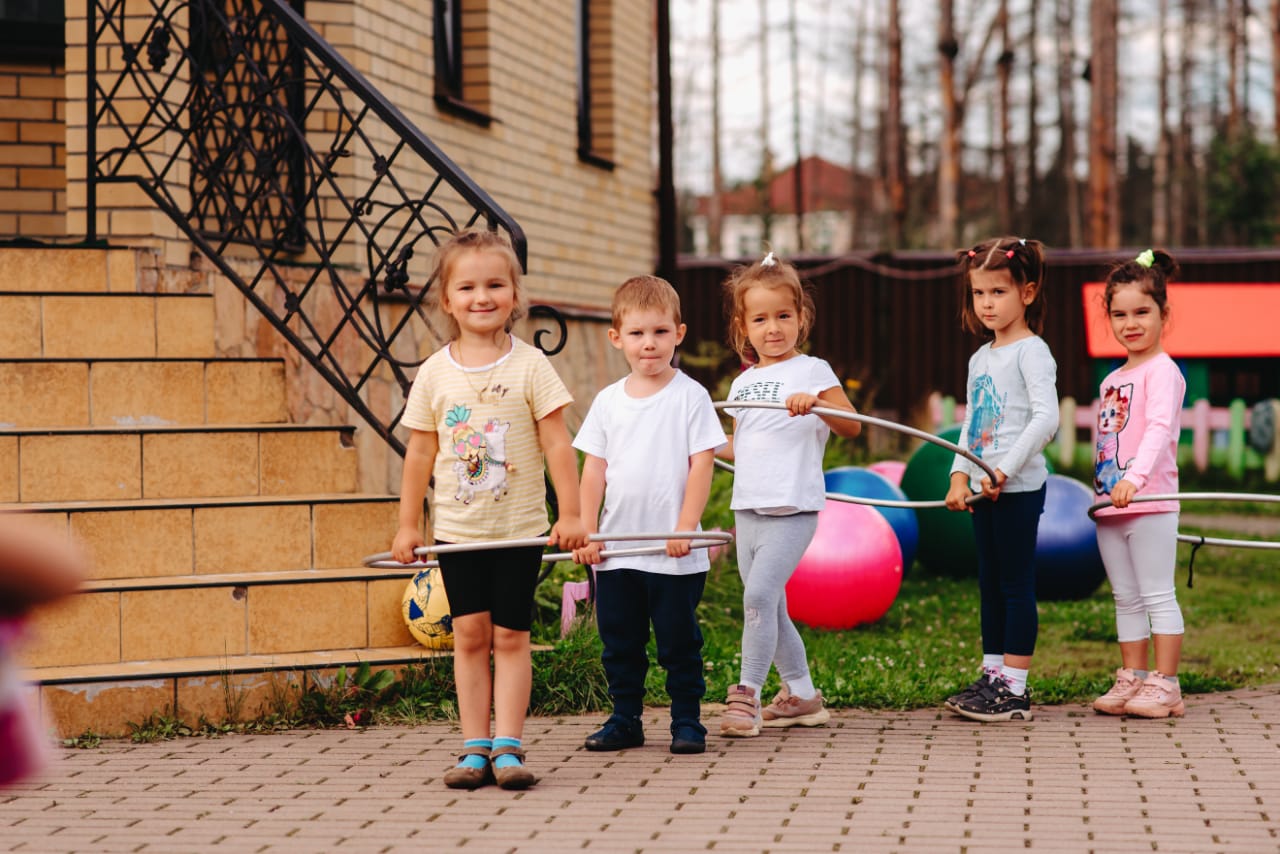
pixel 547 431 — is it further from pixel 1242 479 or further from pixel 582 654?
pixel 1242 479

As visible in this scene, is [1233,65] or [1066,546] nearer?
[1066,546]

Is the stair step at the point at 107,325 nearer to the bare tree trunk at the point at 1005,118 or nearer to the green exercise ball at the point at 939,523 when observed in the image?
the green exercise ball at the point at 939,523

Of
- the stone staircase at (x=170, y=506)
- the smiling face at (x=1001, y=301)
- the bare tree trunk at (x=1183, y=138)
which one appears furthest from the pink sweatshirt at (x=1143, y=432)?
the bare tree trunk at (x=1183, y=138)

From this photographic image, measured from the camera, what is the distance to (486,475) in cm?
485

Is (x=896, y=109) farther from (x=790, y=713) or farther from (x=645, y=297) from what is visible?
(x=645, y=297)

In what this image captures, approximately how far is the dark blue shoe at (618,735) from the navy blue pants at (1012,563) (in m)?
1.41

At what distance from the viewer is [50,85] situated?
29.7 ft

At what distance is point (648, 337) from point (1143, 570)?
2221 mm

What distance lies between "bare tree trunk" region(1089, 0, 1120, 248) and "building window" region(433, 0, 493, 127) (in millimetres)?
19537

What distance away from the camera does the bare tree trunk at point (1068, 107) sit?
46.5 meters

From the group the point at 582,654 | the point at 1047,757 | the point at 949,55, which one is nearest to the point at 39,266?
the point at 582,654

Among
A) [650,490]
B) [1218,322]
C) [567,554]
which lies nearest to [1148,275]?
[650,490]

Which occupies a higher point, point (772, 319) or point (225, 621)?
point (772, 319)

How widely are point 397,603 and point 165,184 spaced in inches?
115
